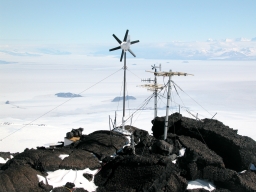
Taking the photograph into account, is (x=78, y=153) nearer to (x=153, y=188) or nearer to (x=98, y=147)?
(x=98, y=147)

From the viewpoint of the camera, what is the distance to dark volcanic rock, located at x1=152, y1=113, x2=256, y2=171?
19812 mm

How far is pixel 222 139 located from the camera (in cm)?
2103

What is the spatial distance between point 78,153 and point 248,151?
11618 millimetres

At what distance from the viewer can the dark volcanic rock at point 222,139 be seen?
19.8 metres

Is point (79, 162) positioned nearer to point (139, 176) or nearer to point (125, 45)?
point (139, 176)

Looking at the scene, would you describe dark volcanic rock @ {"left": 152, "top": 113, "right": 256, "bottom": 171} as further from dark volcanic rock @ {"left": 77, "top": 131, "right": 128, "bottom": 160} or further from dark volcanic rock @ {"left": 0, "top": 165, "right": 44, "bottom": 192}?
dark volcanic rock @ {"left": 0, "top": 165, "right": 44, "bottom": 192}

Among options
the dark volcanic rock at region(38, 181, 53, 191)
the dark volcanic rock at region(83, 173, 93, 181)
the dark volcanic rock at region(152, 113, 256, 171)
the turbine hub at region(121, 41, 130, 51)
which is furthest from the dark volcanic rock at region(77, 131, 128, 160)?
the turbine hub at region(121, 41, 130, 51)

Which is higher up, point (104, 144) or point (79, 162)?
point (104, 144)

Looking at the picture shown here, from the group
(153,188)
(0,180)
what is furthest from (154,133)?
(0,180)

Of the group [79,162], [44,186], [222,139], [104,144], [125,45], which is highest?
[125,45]

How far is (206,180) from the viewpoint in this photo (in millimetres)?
18266

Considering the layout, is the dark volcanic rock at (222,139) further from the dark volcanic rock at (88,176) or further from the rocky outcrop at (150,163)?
the dark volcanic rock at (88,176)

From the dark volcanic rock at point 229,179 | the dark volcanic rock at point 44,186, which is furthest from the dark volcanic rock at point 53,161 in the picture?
the dark volcanic rock at point 229,179

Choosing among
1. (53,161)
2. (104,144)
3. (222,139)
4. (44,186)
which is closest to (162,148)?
(104,144)
